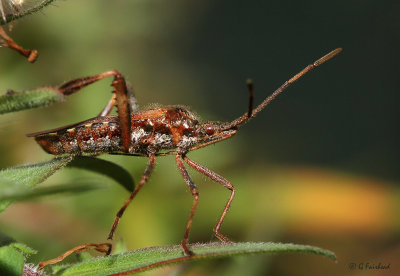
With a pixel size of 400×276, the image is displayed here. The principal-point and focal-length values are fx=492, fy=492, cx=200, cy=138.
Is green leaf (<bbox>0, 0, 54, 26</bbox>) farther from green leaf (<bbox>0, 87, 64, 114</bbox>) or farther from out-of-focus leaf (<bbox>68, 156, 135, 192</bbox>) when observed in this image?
out-of-focus leaf (<bbox>68, 156, 135, 192</bbox>)

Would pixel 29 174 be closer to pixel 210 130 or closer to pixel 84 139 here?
pixel 84 139

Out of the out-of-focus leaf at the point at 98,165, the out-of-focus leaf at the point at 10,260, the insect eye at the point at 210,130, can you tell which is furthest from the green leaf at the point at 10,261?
the insect eye at the point at 210,130

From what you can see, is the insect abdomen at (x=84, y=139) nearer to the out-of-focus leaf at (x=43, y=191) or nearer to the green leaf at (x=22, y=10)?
the green leaf at (x=22, y=10)

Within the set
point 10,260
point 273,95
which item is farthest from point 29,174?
point 273,95

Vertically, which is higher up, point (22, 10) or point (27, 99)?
point (22, 10)

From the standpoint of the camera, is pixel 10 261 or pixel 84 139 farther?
pixel 84 139
